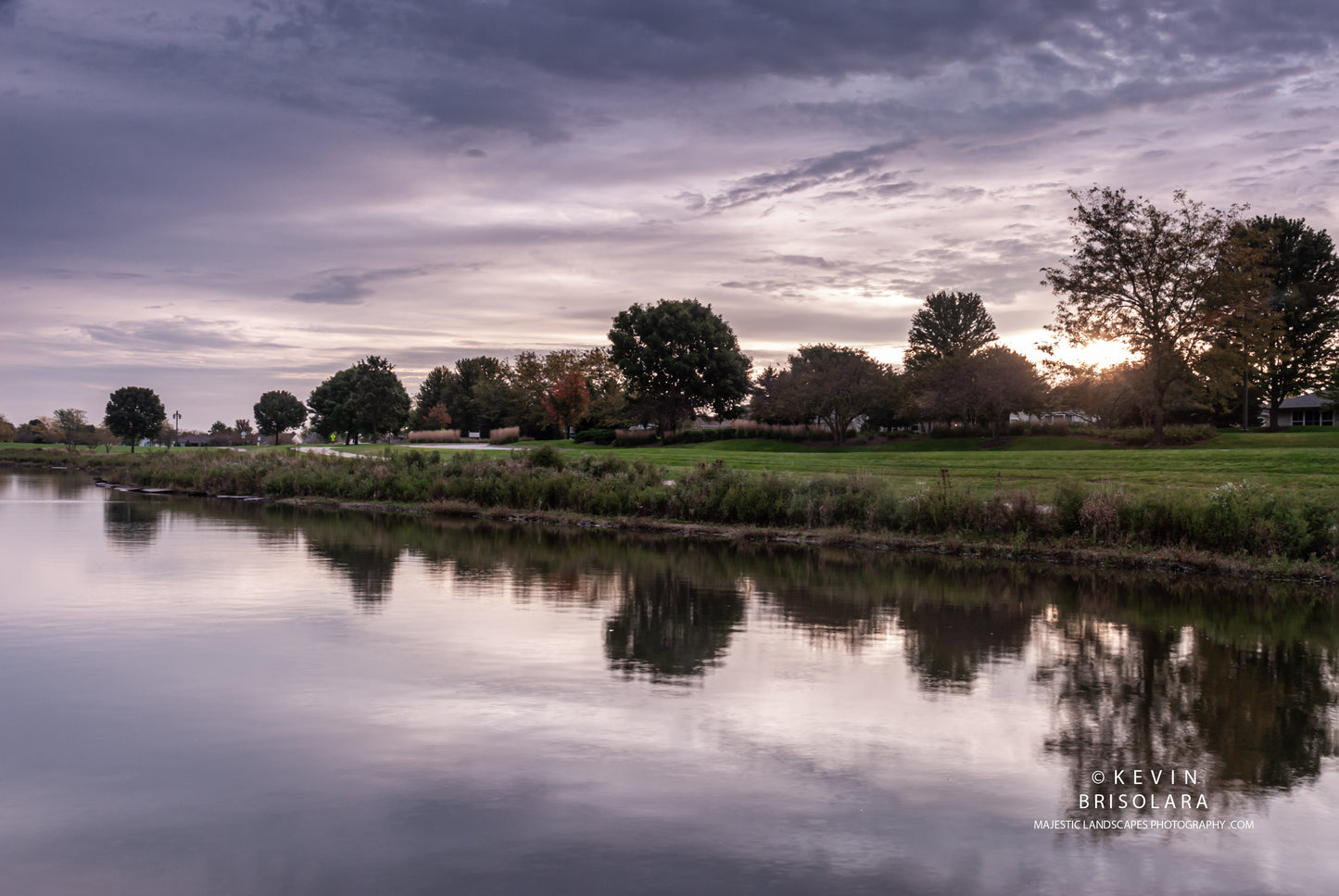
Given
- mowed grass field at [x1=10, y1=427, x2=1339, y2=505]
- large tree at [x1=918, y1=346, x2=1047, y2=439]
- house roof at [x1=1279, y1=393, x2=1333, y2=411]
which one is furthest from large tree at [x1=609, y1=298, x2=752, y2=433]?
house roof at [x1=1279, y1=393, x2=1333, y2=411]

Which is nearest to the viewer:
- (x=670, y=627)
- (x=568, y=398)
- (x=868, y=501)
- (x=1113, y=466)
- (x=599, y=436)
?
(x=670, y=627)

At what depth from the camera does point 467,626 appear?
13.6 metres

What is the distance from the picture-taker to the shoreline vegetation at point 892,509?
64.4ft

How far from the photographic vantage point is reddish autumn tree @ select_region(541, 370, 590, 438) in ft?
314

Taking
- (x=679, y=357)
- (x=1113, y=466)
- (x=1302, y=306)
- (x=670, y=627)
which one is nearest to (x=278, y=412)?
(x=679, y=357)

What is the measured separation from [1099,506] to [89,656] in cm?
1854

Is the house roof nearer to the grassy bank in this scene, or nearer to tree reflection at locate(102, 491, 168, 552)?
the grassy bank

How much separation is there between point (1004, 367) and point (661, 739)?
6169 centimetres

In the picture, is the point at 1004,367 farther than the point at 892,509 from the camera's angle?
Yes

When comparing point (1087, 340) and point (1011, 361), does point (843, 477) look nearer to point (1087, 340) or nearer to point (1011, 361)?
point (1087, 340)

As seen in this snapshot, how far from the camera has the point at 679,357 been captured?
90.8m

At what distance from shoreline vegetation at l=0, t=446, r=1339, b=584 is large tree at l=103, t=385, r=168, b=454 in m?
99.9

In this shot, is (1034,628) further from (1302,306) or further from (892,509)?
(1302,306)

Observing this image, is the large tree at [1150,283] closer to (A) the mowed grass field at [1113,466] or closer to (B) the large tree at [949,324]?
(A) the mowed grass field at [1113,466]
